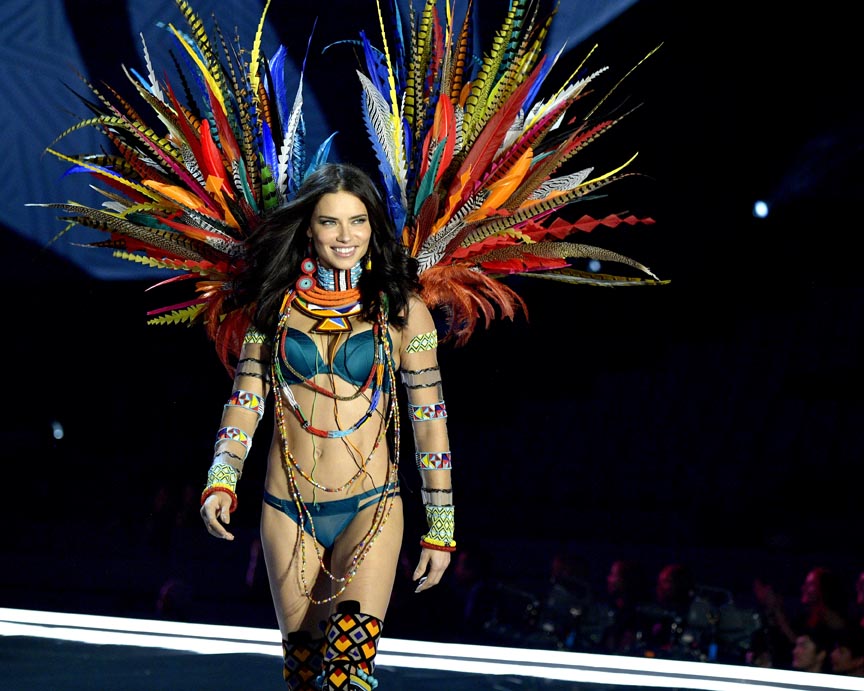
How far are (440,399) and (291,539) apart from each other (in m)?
0.49

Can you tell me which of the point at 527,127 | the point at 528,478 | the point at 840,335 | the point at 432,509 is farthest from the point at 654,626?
the point at 527,127

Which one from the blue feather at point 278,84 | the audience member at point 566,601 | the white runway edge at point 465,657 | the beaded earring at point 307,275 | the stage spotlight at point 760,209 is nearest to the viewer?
the beaded earring at point 307,275

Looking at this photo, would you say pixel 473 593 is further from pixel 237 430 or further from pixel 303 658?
pixel 237 430

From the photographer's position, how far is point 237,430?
2783mm

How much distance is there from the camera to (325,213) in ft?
9.05

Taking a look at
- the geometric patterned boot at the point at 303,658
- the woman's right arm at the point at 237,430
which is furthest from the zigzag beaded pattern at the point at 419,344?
the geometric patterned boot at the point at 303,658

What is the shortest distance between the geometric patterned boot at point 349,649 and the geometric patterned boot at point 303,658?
0.10 m

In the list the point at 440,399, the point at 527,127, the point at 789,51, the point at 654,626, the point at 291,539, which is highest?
the point at 789,51

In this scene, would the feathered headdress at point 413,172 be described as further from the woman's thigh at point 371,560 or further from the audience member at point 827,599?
the audience member at point 827,599

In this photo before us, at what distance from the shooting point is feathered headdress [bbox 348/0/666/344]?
9.68ft

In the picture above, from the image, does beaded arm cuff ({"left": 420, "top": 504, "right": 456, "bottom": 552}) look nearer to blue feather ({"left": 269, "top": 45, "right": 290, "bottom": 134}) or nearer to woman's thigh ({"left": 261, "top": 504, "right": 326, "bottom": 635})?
woman's thigh ({"left": 261, "top": 504, "right": 326, "bottom": 635})

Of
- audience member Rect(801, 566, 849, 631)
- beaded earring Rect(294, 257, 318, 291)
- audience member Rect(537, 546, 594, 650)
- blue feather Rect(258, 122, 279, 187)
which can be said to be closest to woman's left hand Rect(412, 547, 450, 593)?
beaded earring Rect(294, 257, 318, 291)

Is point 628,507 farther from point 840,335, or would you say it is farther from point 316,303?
point 316,303

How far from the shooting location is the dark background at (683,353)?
409 cm
